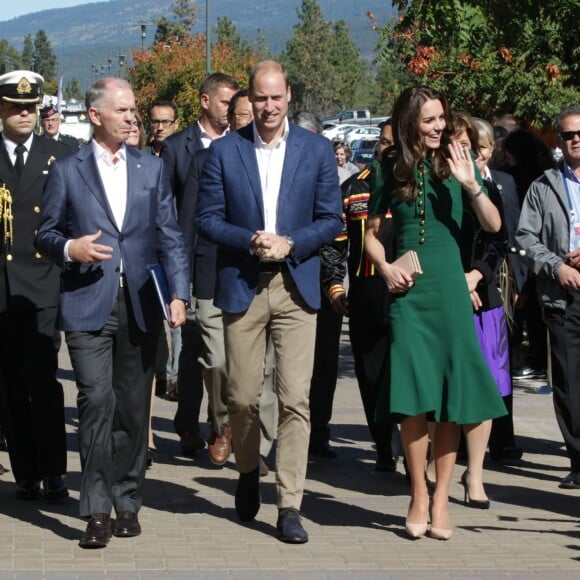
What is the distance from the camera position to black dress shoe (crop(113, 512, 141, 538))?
263 inches

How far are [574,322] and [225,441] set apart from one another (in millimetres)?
2150

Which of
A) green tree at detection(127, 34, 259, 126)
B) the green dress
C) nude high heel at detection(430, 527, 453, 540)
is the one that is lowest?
nude high heel at detection(430, 527, 453, 540)

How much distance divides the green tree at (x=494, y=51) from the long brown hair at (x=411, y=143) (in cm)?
398

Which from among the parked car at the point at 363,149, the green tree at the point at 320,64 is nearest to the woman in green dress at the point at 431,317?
the parked car at the point at 363,149

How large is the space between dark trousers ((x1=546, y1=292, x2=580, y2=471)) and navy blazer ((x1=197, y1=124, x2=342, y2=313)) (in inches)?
70.9

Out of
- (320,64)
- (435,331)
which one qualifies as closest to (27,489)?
(435,331)

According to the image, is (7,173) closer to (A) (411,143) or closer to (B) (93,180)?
(B) (93,180)

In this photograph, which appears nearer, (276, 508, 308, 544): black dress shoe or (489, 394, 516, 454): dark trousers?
(276, 508, 308, 544): black dress shoe

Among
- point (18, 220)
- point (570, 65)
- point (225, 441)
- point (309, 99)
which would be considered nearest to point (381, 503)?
point (225, 441)

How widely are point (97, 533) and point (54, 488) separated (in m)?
1.13

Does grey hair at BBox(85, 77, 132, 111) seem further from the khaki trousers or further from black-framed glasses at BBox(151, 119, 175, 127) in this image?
black-framed glasses at BBox(151, 119, 175, 127)

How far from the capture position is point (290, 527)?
259 inches

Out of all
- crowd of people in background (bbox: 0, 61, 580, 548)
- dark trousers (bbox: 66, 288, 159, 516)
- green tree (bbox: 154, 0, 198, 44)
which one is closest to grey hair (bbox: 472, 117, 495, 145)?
crowd of people in background (bbox: 0, 61, 580, 548)

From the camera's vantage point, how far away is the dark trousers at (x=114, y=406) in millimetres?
6543
